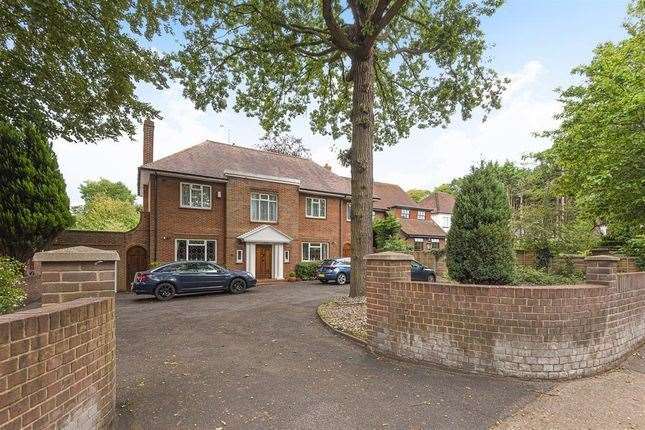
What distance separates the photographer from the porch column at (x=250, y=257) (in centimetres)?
1939

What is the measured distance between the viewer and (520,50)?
8094 mm

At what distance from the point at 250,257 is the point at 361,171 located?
11170 mm

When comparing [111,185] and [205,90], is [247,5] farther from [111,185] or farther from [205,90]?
[111,185]

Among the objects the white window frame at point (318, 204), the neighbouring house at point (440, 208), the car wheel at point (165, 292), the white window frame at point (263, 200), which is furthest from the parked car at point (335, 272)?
the neighbouring house at point (440, 208)

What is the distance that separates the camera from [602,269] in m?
5.77

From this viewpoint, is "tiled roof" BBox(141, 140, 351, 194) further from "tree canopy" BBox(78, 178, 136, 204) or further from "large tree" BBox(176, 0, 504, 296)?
"tree canopy" BBox(78, 178, 136, 204)

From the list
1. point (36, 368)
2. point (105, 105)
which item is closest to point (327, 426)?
point (36, 368)

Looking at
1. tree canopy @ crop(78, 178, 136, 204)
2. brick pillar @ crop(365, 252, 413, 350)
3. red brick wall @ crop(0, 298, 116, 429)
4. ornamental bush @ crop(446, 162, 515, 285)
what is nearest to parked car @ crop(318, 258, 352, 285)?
ornamental bush @ crop(446, 162, 515, 285)

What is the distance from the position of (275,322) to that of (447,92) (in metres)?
10.4

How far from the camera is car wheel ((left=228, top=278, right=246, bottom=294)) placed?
48.2 feet

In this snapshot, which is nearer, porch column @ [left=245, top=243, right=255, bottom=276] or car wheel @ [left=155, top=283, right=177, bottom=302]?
car wheel @ [left=155, top=283, right=177, bottom=302]

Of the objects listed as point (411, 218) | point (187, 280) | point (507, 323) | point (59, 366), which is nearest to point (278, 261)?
point (187, 280)

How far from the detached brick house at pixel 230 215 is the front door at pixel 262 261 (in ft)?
0.19

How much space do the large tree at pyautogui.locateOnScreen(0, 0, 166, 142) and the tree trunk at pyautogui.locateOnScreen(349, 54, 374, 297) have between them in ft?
20.5
